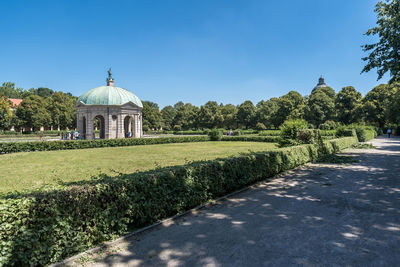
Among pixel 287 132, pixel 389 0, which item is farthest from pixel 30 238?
pixel 389 0

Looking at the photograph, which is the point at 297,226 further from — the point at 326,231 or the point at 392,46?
the point at 392,46

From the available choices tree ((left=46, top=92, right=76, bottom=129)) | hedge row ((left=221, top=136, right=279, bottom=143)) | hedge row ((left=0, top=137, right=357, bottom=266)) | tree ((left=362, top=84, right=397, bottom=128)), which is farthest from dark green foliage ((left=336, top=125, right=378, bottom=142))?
tree ((left=46, top=92, right=76, bottom=129))

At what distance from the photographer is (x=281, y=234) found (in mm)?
4742

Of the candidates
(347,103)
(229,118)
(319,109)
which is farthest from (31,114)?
(347,103)

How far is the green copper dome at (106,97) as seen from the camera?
1463 inches

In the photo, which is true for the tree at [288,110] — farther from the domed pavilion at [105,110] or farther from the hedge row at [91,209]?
the hedge row at [91,209]

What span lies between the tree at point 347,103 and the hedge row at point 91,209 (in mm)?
62337

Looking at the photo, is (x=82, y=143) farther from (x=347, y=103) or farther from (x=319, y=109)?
(x=347, y=103)

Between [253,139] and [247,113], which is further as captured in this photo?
[247,113]

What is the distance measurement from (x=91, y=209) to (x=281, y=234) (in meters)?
3.95

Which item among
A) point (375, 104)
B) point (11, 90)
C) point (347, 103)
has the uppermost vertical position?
point (11, 90)

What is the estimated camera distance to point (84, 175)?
1068 centimetres

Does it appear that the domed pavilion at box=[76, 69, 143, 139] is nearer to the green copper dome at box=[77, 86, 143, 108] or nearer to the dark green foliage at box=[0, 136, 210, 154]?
the green copper dome at box=[77, 86, 143, 108]

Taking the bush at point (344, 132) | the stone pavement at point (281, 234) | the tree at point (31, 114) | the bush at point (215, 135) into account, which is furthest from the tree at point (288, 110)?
the tree at point (31, 114)
